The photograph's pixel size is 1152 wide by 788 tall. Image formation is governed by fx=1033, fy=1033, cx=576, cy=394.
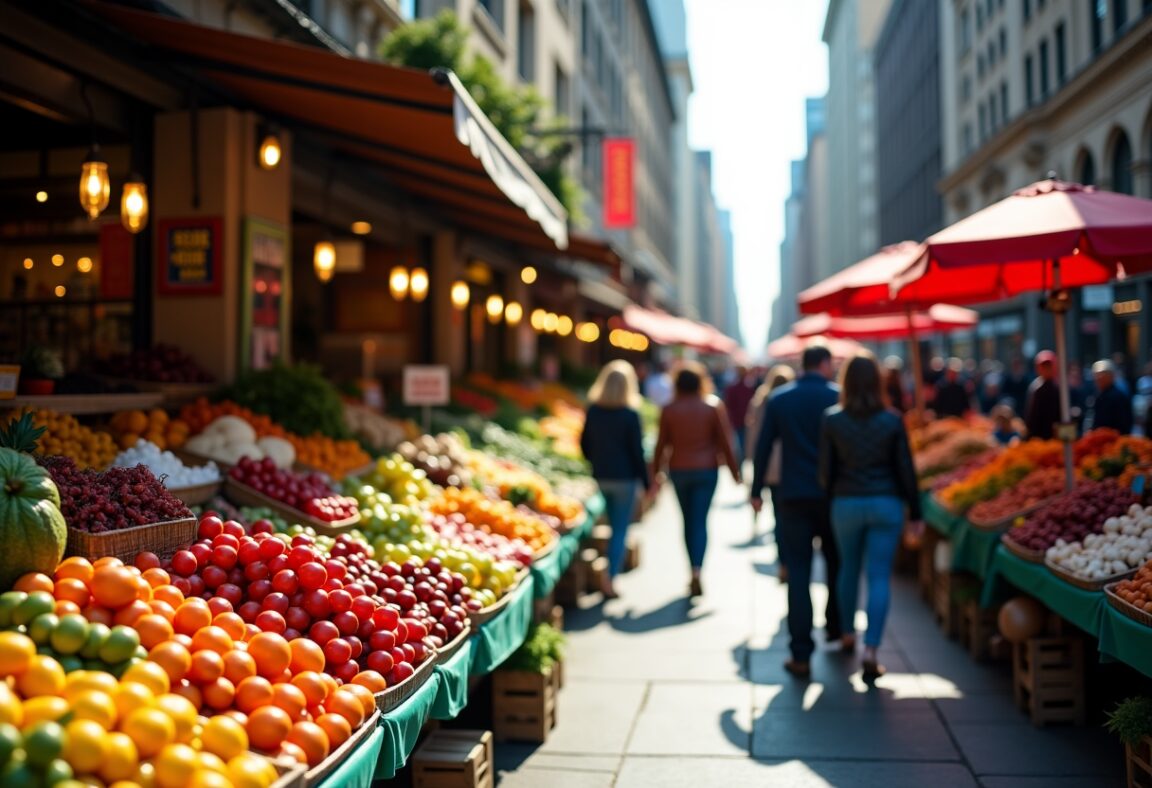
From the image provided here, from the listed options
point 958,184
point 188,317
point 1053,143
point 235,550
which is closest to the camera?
point 235,550

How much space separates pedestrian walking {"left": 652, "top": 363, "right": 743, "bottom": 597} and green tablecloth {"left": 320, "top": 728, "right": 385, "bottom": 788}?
230 inches

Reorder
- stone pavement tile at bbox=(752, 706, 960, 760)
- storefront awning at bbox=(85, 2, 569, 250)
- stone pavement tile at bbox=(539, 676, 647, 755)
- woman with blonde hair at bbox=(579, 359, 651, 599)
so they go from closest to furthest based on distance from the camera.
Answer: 1. stone pavement tile at bbox=(752, 706, 960, 760)
2. stone pavement tile at bbox=(539, 676, 647, 755)
3. storefront awning at bbox=(85, 2, 569, 250)
4. woman with blonde hair at bbox=(579, 359, 651, 599)

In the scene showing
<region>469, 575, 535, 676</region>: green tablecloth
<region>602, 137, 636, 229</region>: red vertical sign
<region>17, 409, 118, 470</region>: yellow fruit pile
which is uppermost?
<region>602, 137, 636, 229</region>: red vertical sign

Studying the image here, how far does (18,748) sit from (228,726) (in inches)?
22.9

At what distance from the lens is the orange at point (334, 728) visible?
10.4ft

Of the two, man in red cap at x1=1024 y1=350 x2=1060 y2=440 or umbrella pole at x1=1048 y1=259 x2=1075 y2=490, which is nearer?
umbrella pole at x1=1048 y1=259 x2=1075 y2=490

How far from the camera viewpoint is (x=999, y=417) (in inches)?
512

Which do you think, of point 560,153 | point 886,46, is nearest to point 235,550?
point 560,153

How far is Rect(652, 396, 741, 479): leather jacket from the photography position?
911 centimetres

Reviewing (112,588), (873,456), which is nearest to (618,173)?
(873,456)

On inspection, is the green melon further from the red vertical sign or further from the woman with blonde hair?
the red vertical sign

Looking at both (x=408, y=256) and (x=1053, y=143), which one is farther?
(x=1053, y=143)

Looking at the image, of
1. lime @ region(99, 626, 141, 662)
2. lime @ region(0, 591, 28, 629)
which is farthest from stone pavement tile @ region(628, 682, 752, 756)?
lime @ region(0, 591, 28, 629)

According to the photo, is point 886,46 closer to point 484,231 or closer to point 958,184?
point 958,184
